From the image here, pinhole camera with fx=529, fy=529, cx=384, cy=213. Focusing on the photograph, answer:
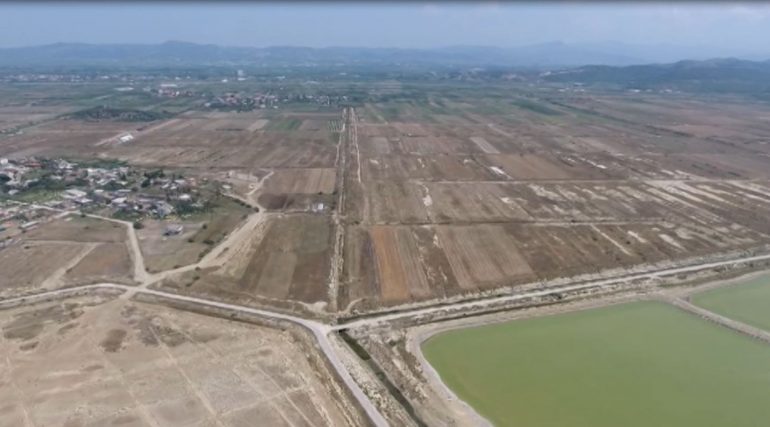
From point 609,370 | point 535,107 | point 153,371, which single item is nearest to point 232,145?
point 153,371

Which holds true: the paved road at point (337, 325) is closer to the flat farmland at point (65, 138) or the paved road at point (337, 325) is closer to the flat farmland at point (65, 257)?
the flat farmland at point (65, 257)


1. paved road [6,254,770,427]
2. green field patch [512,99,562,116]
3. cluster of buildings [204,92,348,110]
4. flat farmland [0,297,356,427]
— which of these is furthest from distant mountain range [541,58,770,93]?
flat farmland [0,297,356,427]

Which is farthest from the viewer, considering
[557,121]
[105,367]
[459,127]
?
[557,121]

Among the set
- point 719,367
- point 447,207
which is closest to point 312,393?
point 719,367

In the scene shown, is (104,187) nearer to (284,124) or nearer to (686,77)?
(284,124)

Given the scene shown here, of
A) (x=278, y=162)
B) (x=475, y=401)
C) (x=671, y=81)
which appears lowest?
(x=475, y=401)

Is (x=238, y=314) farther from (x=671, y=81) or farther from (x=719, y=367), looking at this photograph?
(x=671, y=81)
